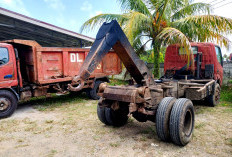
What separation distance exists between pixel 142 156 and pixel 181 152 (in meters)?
0.69

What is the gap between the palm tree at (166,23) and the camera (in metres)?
7.34

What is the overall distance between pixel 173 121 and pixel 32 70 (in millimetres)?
5109

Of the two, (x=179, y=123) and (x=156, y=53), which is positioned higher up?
(x=156, y=53)

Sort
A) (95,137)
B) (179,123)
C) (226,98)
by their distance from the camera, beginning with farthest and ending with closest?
(226,98), (95,137), (179,123)

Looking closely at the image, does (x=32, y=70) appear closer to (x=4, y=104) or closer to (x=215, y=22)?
(x=4, y=104)

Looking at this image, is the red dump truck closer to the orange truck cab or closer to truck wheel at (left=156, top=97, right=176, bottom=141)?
the orange truck cab

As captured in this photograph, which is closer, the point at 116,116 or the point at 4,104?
the point at 116,116

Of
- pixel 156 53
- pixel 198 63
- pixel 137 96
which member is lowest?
pixel 137 96

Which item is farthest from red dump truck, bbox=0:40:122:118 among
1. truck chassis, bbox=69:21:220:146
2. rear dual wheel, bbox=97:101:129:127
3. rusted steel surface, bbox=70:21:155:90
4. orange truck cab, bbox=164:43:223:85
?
rusted steel surface, bbox=70:21:155:90

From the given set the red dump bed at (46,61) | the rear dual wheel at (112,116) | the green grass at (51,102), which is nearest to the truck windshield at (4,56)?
the red dump bed at (46,61)

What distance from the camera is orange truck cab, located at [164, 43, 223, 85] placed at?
629 cm

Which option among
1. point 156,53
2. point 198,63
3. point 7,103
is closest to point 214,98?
point 198,63

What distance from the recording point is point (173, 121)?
3232mm

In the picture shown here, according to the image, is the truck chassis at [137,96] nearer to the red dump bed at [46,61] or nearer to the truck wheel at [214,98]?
the truck wheel at [214,98]
